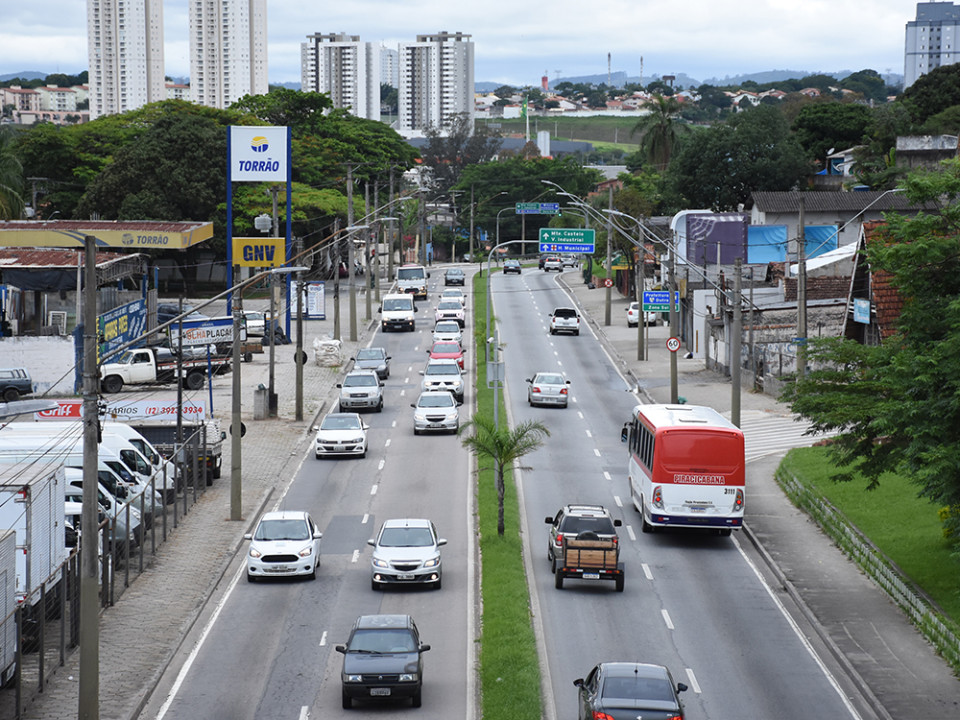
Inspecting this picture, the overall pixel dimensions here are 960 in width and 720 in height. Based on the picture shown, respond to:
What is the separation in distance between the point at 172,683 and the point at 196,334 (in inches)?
1000

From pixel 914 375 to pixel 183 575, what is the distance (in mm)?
17408

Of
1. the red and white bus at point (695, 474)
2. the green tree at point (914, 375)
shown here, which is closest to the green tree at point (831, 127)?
the red and white bus at point (695, 474)

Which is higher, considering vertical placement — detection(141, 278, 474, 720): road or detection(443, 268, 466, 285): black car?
detection(443, 268, 466, 285): black car

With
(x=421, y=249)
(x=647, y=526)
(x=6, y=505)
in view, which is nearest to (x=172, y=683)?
(x=6, y=505)

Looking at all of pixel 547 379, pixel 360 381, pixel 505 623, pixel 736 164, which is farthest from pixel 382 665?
pixel 736 164

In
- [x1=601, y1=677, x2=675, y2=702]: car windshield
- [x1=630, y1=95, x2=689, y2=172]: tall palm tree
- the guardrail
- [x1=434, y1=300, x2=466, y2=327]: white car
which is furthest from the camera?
[x1=630, y1=95, x2=689, y2=172]: tall palm tree

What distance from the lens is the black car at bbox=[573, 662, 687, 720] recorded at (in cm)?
1806

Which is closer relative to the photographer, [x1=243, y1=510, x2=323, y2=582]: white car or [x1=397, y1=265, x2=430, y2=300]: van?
[x1=243, y1=510, x2=323, y2=582]: white car

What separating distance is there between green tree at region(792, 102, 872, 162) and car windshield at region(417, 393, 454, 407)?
265 ft

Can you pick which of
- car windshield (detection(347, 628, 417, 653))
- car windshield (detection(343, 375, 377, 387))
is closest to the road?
car windshield (detection(347, 628, 417, 653))

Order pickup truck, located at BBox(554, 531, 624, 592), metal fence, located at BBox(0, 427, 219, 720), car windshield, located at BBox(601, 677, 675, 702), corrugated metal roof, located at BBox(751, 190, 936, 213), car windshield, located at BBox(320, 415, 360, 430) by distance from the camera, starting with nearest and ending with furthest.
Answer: car windshield, located at BBox(601, 677, 675, 702) → metal fence, located at BBox(0, 427, 219, 720) → pickup truck, located at BBox(554, 531, 624, 592) → car windshield, located at BBox(320, 415, 360, 430) → corrugated metal roof, located at BBox(751, 190, 936, 213)

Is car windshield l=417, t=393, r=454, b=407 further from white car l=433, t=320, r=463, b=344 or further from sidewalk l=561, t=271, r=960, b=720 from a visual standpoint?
white car l=433, t=320, r=463, b=344

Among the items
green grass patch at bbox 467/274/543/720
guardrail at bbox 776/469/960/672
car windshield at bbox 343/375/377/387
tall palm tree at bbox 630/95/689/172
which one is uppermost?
tall palm tree at bbox 630/95/689/172

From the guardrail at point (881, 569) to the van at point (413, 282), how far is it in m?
55.1
